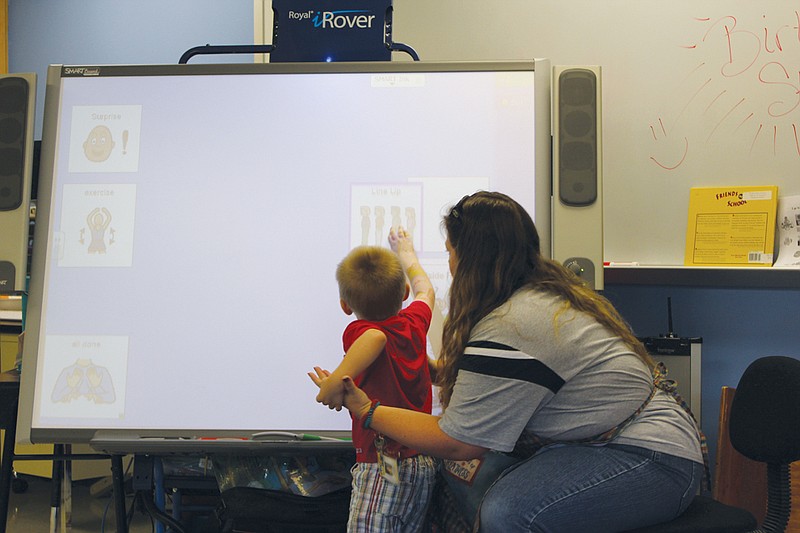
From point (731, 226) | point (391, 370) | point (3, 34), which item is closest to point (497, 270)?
point (391, 370)

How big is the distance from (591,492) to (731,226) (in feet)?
4.40

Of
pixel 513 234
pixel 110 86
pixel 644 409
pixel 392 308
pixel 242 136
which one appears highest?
pixel 110 86

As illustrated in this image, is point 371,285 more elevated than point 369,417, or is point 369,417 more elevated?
point 371,285

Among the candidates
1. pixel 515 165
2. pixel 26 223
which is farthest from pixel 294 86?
pixel 26 223

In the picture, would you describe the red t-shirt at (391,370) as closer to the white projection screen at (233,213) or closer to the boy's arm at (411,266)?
the boy's arm at (411,266)

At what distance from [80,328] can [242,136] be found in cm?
64

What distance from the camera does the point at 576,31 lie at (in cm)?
248

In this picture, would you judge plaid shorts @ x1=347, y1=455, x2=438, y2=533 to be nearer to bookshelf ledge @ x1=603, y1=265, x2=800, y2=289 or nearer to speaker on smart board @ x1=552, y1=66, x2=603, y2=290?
speaker on smart board @ x1=552, y1=66, x2=603, y2=290

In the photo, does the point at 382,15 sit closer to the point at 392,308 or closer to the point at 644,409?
the point at 392,308

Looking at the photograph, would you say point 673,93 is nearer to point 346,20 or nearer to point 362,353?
point 346,20

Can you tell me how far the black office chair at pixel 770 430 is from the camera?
1.39 meters

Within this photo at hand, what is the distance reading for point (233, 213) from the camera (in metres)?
1.93

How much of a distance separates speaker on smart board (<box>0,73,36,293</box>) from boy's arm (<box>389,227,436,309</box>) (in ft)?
3.18

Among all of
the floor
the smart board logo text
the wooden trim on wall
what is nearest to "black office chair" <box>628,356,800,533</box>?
the smart board logo text
